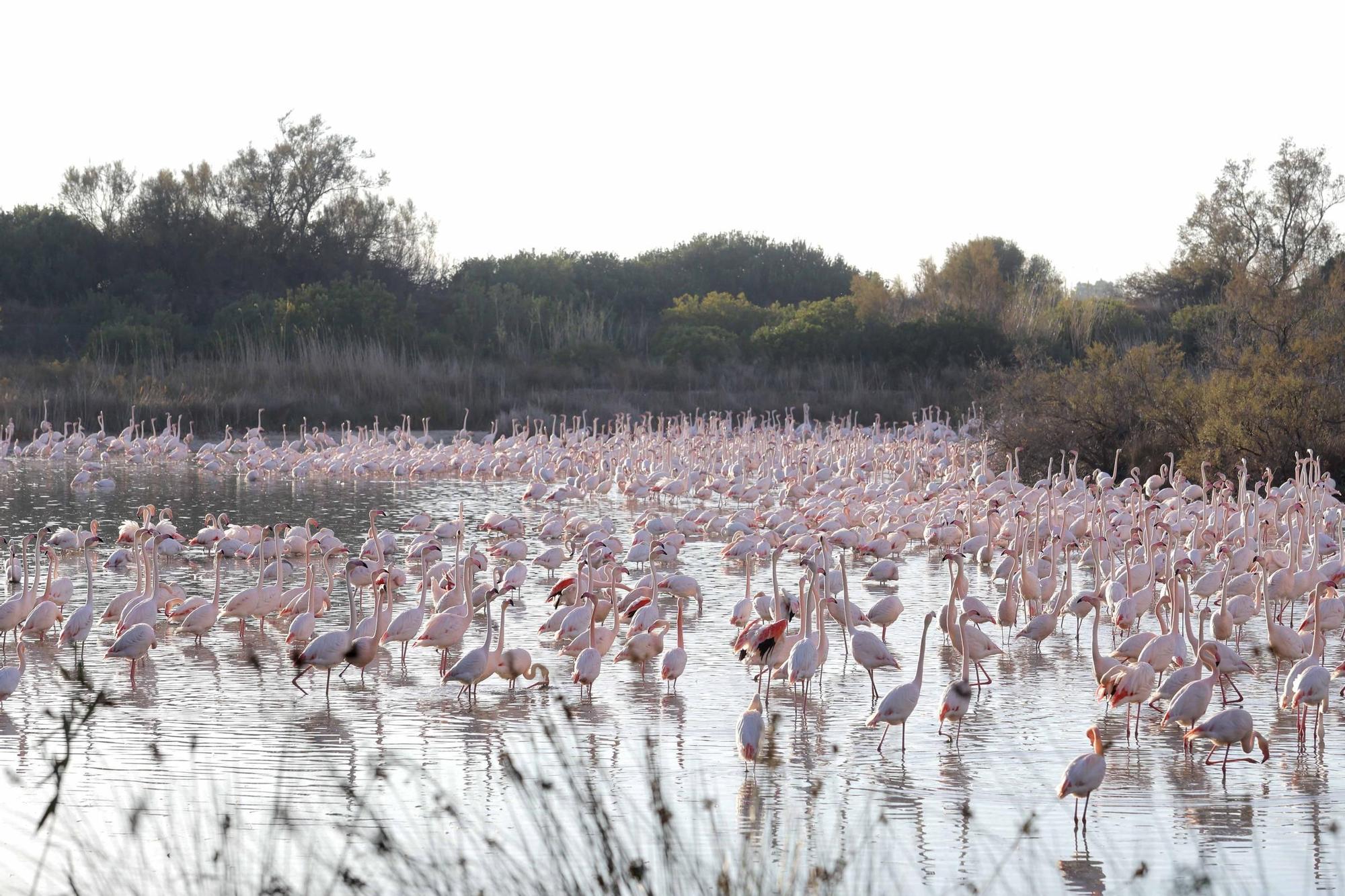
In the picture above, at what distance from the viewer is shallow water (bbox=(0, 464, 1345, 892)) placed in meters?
4.95

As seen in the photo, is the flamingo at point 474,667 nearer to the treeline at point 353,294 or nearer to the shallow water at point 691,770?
the shallow water at point 691,770

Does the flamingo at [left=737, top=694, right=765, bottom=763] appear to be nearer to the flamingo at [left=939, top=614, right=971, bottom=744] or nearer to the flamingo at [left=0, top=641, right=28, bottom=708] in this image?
the flamingo at [left=939, top=614, right=971, bottom=744]

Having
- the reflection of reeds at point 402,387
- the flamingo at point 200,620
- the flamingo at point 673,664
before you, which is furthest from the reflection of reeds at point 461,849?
the reflection of reeds at point 402,387

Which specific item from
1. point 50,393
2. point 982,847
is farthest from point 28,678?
point 50,393

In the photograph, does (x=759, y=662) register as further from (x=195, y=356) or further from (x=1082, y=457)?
(x=195, y=356)

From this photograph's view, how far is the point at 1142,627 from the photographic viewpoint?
31.9ft

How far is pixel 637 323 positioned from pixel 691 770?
39548mm

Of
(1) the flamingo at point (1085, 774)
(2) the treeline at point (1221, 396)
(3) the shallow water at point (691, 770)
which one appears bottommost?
(3) the shallow water at point (691, 770)

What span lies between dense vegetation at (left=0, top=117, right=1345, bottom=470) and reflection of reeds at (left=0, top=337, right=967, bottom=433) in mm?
90

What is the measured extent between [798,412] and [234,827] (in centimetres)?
2519

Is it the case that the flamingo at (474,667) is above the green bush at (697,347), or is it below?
below

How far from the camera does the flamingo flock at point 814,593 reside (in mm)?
7191

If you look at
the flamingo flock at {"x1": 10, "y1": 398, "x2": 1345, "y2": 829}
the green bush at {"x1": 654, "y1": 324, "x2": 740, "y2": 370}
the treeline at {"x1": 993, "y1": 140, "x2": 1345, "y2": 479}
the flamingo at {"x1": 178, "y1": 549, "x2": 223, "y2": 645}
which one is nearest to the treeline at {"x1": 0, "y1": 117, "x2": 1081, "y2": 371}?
the green bush at {"x1": 654, "y1": 324, "x2": 740, "y2": 370}

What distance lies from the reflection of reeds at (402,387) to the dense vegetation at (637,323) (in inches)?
3.6
